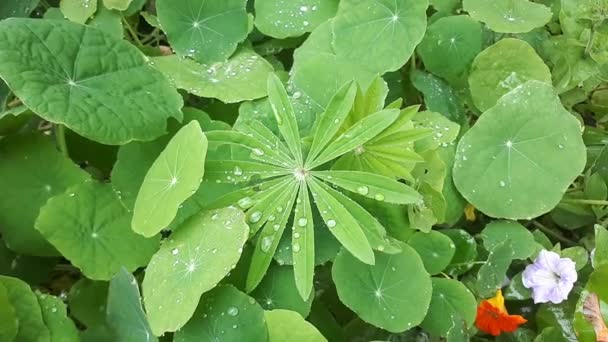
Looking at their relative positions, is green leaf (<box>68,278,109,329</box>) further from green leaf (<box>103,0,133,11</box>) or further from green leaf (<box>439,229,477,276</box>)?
green leaf (<box>439,229,477,276</box>)

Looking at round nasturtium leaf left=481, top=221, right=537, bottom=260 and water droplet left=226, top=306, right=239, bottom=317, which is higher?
water droplet left=226, top=306, right=239, bottom=317

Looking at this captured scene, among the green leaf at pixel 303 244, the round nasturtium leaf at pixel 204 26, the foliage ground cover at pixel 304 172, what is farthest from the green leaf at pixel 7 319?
the round nasturtium leaf at pixel 204 26

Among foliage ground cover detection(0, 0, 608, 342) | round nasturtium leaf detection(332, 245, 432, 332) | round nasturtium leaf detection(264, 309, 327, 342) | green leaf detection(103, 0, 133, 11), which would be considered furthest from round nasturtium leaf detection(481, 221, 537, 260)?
green leaf detection(103, 0, 133, 11)

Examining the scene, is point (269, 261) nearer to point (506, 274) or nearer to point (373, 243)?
point (373, 243)

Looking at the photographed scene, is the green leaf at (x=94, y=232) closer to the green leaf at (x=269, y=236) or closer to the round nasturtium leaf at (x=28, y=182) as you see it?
the round nasturtium leaf at (x=28, y=182)

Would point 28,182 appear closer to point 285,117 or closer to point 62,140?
point 62,140
